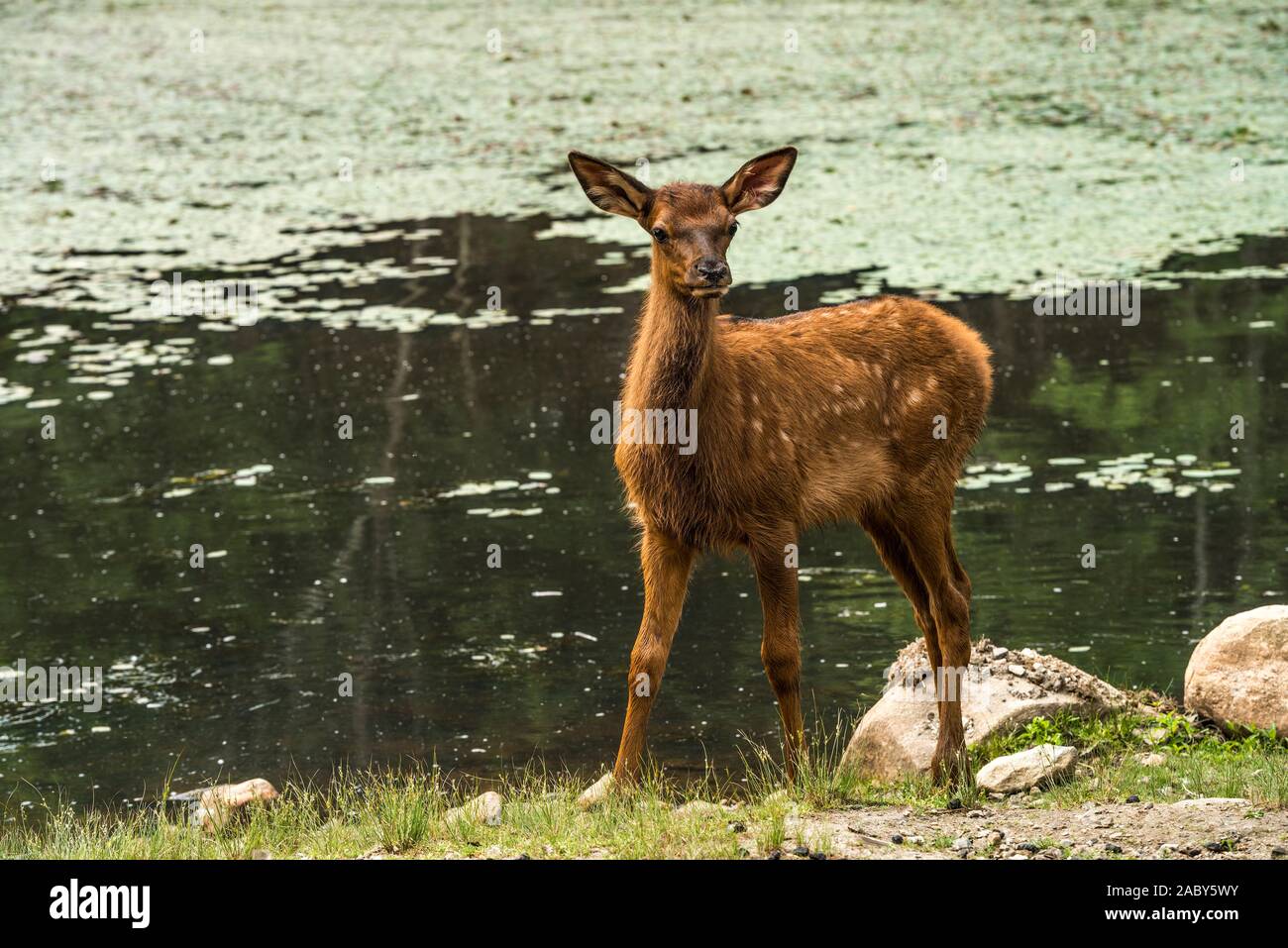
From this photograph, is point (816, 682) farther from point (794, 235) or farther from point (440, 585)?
point (794, 235)

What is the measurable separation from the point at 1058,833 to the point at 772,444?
2.14 metres

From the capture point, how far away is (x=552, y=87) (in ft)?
93.7

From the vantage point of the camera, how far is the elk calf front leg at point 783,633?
8383mm

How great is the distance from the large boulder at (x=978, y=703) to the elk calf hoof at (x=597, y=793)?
1428 mm

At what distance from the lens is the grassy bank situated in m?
7.36

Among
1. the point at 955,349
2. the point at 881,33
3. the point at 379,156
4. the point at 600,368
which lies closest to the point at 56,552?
the point at 600,368

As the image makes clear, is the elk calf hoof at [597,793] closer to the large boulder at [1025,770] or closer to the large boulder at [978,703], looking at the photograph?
the large boulder at [978,703]

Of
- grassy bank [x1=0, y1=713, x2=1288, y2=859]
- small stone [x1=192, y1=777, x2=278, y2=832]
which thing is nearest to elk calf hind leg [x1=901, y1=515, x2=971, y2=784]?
grassy bank [x1=0, y1=713, x2=1288, y2=859]

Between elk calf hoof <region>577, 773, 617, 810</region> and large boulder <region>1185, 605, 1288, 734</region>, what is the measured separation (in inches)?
126

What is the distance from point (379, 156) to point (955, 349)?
18.3m

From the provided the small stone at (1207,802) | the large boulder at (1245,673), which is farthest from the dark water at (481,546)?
the small stone at (1207,802)

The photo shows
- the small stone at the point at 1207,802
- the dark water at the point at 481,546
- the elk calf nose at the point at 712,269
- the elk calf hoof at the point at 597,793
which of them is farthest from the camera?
the dark water at the point at 481,546

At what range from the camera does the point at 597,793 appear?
8.35 metres

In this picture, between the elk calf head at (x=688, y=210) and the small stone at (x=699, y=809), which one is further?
the elk calf head at (x=688, y=210)
